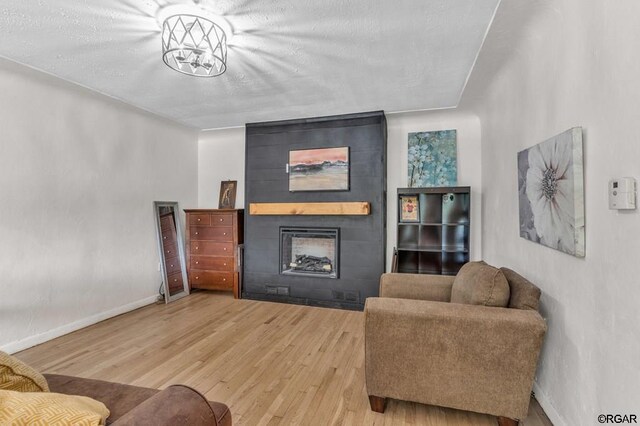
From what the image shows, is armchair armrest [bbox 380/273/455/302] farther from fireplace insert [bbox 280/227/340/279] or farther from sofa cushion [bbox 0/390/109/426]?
sofa cushion [bbox 0/390/109/426]

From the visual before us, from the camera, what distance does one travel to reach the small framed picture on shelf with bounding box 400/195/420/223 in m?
3.80

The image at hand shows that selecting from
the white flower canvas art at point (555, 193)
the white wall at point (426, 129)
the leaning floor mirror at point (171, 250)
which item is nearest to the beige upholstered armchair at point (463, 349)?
the white flower canvas art at point (555, 193)

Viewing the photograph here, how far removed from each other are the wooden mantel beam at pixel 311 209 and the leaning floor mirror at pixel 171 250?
122 cm

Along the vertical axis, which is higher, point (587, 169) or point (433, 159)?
point (433, 159)

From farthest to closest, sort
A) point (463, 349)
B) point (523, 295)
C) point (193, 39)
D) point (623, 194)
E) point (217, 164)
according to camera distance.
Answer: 1. point (217, 164)
2. point (193, 39)
3. point (523, 295)
4. point (463, 349)
5. point (623, 194)

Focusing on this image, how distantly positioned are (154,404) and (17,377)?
1.40 feet

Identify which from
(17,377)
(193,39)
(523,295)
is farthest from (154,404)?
(193,39)

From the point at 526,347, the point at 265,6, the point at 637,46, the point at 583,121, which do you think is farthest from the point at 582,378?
the point at 265,6

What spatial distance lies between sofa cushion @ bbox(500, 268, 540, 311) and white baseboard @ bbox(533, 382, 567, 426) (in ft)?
1.97

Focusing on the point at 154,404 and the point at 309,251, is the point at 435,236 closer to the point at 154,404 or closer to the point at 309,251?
the point at 309,251

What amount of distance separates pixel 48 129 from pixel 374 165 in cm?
342

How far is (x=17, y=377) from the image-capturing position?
877 mm

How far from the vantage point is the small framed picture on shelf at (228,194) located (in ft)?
15.9

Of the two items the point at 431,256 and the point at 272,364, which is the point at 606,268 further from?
the point at 431,256
